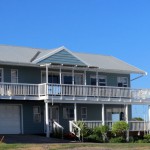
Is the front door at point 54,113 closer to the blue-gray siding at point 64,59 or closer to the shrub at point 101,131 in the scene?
the shrub at point 101,131

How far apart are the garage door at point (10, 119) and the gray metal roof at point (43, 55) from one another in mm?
3872

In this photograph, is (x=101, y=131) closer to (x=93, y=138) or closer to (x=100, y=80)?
(x=93, y=138)

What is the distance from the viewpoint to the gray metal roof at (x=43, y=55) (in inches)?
1536

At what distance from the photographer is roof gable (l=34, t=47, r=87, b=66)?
39.1 meters

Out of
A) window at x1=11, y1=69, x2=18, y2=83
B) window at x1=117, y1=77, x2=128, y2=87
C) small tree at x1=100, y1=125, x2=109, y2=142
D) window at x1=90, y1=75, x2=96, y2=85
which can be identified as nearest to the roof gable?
window at x1=11, y1=69, x2=18, y2=83

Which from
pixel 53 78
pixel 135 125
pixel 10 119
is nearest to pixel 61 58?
pixel 53 78

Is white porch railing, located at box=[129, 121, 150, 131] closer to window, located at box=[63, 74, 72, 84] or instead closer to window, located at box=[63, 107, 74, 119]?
window, located at box=[63, 107, 74, 119]

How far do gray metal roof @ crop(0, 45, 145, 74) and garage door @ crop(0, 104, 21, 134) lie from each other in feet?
12.7

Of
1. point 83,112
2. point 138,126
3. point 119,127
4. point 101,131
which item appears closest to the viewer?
point 101,131

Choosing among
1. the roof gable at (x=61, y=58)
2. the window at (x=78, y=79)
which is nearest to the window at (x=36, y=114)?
the roof gable at (x=61, y=58)

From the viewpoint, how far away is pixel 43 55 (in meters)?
40.0

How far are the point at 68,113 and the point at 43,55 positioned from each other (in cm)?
578

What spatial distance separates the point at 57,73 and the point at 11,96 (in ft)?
19.8

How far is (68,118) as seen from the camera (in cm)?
4206
